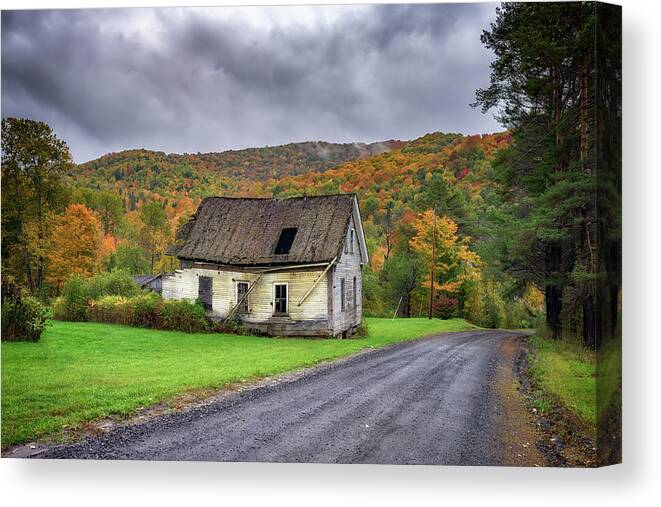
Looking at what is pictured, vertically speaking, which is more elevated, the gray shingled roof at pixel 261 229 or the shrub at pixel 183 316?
the gray shingled roof at pixel 261 229

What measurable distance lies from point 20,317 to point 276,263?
11.2ft

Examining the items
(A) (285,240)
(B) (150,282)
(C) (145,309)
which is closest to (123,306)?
(C) (145,309)

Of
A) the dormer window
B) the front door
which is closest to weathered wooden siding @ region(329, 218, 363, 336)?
the dormer window

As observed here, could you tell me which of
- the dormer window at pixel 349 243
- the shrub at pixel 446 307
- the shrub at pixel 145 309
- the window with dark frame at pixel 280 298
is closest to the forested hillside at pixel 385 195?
the shrub at pixel 446 307

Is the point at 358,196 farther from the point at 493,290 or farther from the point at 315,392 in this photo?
the point at 315,392

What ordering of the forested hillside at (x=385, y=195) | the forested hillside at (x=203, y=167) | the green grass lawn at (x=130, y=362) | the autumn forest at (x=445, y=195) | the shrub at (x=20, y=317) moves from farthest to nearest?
the forested hillside at (x=203, y=167), the shrub at (x=20, y=317), the forested hillside at (x=385, y=195), the green grass lawn at (x=130, y=362), the autumn forest at (x=445, y=195)

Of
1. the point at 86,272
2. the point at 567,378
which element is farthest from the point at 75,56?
the point at 567,378

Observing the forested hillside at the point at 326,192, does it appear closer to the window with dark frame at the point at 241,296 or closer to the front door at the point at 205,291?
the front door at the point at 205,291

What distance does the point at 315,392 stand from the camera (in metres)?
6.35

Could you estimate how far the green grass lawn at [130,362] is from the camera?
6.16m

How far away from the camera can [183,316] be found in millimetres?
6906

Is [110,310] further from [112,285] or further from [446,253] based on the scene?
[446,253]

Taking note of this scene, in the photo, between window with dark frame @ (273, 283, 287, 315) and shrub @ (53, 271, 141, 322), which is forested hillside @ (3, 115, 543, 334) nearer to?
shrub @ (53, 271, 141, 322)

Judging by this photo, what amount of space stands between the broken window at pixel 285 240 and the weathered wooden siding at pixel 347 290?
734 millimetres
